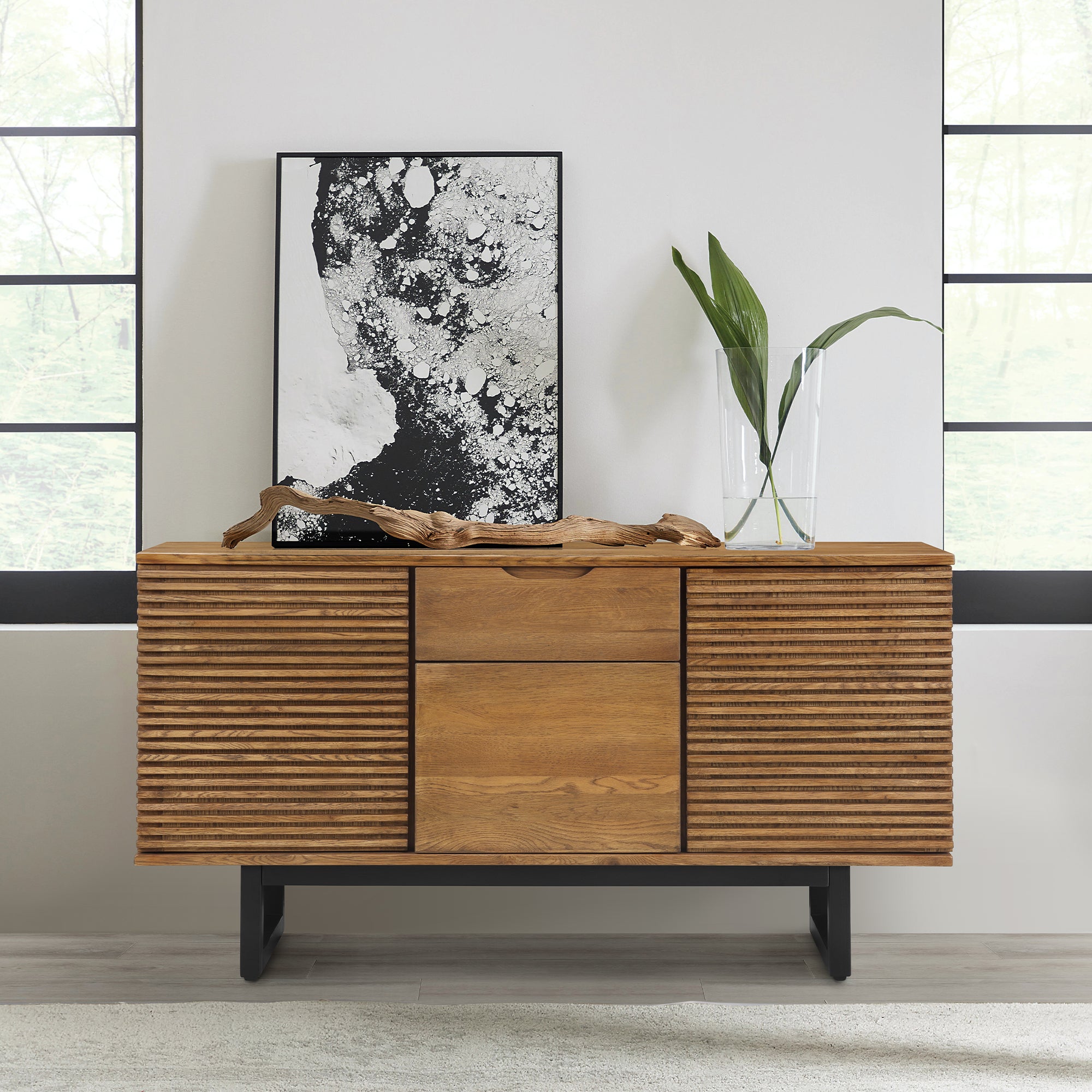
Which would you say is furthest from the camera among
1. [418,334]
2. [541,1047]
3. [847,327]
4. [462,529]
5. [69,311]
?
[69,311]

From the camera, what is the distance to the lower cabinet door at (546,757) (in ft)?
5.27

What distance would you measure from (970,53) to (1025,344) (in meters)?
0.70

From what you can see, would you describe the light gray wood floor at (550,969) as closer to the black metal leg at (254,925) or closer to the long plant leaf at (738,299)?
the black metal leg at (254,925)

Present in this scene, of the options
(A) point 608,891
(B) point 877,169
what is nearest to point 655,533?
(A) point 608,891

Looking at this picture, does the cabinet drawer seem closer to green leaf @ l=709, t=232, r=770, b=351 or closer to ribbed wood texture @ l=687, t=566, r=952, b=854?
ribbed wood texture @ l=687, t=566, r=952, b=854

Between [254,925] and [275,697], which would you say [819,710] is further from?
[254,925]

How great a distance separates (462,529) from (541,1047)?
0.94 metres

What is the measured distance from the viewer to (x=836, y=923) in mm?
1777

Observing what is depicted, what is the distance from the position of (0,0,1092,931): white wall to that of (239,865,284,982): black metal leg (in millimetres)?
198

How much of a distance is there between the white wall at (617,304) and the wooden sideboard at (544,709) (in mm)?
461

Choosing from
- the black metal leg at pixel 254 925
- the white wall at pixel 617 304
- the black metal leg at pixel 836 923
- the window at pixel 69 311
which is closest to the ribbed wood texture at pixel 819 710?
the black metal leg at pixel 836 923

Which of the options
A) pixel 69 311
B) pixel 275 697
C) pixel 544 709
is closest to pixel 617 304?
pixel 544 709

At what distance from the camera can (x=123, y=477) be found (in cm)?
215

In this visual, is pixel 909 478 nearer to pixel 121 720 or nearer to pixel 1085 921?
pixel 1085 921
